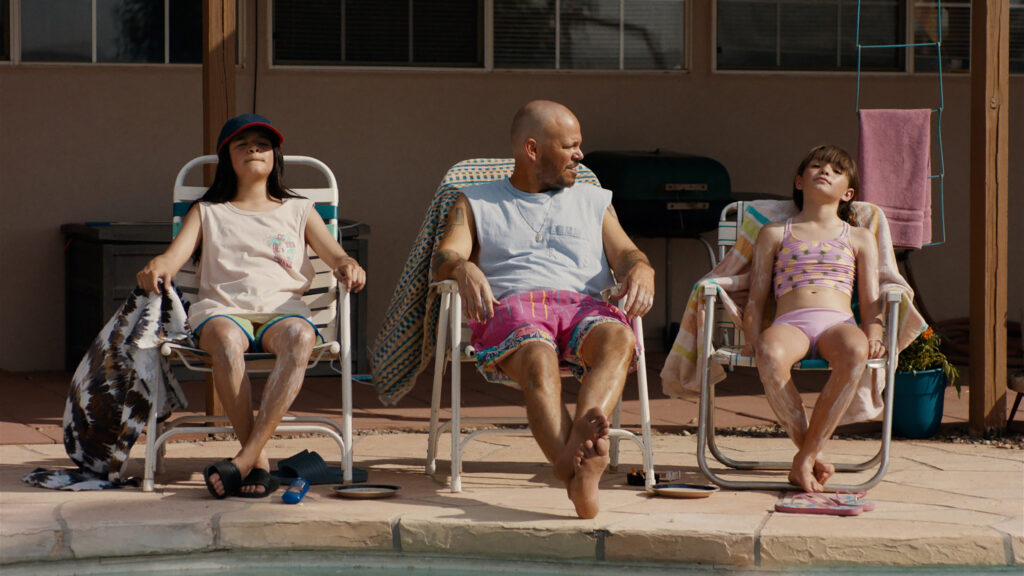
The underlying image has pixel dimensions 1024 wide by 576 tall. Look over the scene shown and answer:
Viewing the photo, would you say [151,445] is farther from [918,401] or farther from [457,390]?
[918,401]

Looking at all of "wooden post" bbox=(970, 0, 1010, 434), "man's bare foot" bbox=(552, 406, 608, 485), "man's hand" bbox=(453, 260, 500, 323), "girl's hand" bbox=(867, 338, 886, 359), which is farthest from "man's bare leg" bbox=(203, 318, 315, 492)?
"wooden post" bbox=(970, 0, 1010, 434)

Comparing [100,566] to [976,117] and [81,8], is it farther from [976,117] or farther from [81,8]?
[81,8]

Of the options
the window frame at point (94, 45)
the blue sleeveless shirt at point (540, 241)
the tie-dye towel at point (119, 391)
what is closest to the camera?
the tie-dye towel at point (119, 391)

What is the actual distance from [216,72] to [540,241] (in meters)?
1.57

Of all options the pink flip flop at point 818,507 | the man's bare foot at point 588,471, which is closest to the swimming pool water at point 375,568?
the man's bare foot at point 588,471

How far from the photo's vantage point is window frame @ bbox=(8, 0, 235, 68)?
263 inches

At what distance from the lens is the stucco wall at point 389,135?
22.3 ft

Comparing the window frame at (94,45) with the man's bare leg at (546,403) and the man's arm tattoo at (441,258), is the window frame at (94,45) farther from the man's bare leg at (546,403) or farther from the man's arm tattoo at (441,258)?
the man's bare leg at (546,403)

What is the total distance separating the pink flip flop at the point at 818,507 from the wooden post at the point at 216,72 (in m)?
2.25

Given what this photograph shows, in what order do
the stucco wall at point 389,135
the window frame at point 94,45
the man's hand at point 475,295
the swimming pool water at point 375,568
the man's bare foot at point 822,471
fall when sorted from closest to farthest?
the swimming pool water at point 375,568 < the man's hand at point 475,295 < the man's bare foot at point 822,471 < the window frame at point 94,45 < the stucco wall at point 389,135

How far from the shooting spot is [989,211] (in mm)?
4898

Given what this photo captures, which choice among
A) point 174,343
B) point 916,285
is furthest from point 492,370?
point 916,285

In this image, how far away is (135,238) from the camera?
627 centimetres

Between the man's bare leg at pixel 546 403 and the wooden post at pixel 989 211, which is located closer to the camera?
the man's bare leg at pixel 546 403
